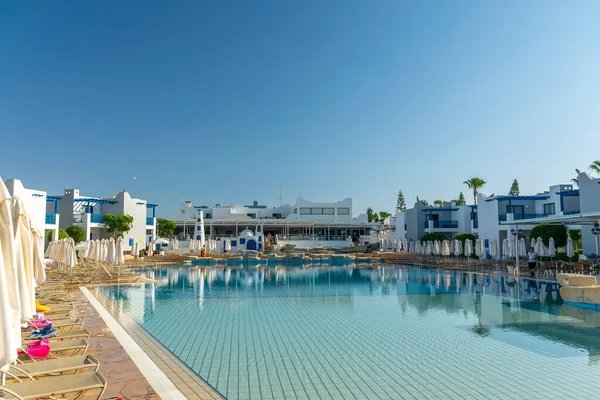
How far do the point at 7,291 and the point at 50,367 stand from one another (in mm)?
1999

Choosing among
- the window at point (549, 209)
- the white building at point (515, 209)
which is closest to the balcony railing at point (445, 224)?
the white building at point (515, 209)

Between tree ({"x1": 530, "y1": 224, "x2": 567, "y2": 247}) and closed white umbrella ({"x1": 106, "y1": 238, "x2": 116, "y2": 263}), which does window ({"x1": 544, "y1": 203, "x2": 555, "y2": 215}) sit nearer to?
tree ({"x1": 530, "y1": 224, "x2": 567, "y2": 247})

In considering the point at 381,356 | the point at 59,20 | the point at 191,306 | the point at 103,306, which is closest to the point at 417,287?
the point at 191,306

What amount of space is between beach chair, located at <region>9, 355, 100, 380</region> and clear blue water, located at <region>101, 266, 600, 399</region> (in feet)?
5.81

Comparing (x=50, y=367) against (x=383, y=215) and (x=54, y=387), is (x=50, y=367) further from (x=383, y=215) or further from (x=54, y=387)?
(x=383, y=215)

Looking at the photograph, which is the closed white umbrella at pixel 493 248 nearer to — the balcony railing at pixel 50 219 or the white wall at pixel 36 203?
the white wall at pixel 36 203

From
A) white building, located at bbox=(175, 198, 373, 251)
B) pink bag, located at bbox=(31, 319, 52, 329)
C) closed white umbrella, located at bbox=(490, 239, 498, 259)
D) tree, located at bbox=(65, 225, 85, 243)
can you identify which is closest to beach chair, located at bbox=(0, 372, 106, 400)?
pink bag, located at bbox=(31, 319, 52, 329)

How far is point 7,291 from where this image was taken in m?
2.77

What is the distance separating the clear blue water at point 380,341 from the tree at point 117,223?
21.7 m

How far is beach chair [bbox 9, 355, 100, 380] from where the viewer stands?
13.6 ft

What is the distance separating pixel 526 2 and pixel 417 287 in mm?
10791

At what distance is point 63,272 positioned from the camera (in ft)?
56.7

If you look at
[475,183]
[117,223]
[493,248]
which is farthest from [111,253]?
[475,183]

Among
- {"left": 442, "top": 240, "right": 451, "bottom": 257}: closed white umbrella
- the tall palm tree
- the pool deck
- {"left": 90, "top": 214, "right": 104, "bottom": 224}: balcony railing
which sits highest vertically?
the tall palm tree
